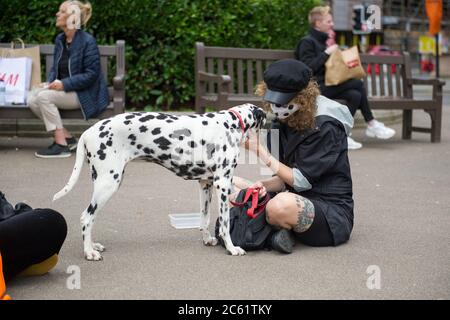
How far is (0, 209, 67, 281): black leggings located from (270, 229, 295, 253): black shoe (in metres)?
1.40

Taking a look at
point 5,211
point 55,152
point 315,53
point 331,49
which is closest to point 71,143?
point 55,152

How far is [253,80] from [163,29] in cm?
152

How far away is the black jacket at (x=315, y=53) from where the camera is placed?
9602mm

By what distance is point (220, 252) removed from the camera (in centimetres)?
500

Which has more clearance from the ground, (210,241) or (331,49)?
(331,49)

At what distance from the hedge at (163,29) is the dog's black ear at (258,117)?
19.9 feet

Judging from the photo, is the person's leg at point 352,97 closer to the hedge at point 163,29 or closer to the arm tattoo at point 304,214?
the hedge at point 163,29

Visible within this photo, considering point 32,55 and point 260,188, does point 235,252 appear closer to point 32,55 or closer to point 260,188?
point 260,188

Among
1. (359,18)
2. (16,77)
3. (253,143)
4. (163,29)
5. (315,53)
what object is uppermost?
(359,18)

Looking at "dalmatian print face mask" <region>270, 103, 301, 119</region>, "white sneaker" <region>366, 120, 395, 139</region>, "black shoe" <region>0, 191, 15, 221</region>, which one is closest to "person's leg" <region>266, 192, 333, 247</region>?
"dalmatian print face mask" <region>270, 103, 301, 119</region>

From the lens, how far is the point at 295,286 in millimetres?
4270

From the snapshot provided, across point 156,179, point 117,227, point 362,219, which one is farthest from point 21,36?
point 362,219

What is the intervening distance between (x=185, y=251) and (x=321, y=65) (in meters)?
5.18
